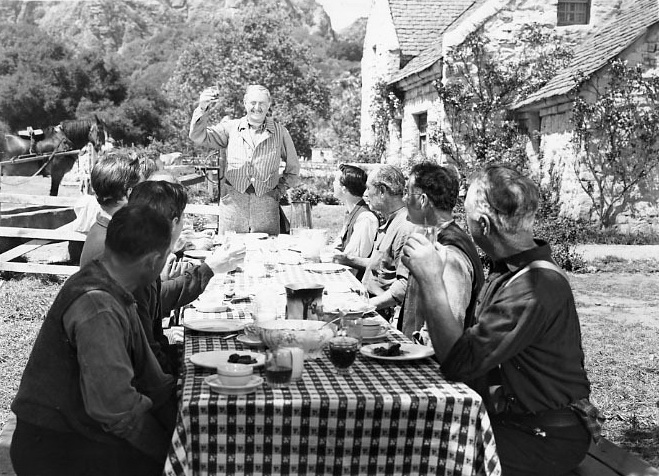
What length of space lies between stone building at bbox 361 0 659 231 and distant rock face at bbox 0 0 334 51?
13390cm

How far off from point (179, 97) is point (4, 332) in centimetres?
4461

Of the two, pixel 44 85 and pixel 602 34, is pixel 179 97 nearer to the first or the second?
pixel 44 85

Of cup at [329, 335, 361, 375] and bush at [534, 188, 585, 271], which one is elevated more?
cup at [329, 335, 361, 375]

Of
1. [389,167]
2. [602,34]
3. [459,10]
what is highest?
[459,10]

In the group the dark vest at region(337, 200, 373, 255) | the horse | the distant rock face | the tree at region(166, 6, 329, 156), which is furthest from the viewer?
the distant rock face

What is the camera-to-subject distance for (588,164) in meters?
13.5

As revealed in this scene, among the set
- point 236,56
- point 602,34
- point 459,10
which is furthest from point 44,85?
point 602,34

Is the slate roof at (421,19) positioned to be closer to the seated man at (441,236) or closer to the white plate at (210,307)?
the seated man at (441,236)

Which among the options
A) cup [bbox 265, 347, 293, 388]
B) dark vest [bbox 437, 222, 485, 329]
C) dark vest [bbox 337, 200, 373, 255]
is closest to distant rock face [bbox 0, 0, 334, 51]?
dark vest [bbox 337, 200, 373, 255]

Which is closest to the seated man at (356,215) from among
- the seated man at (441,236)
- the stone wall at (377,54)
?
the seated man at (441,236)

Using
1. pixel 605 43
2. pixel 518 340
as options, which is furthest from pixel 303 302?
pixel 605 43

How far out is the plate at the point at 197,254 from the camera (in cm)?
574

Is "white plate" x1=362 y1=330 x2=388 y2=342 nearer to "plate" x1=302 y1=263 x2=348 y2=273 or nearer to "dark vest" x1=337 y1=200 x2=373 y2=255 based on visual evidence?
"plate" x1=302 y1=263 x2=348 y2=273

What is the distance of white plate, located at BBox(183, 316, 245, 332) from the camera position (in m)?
3.38
